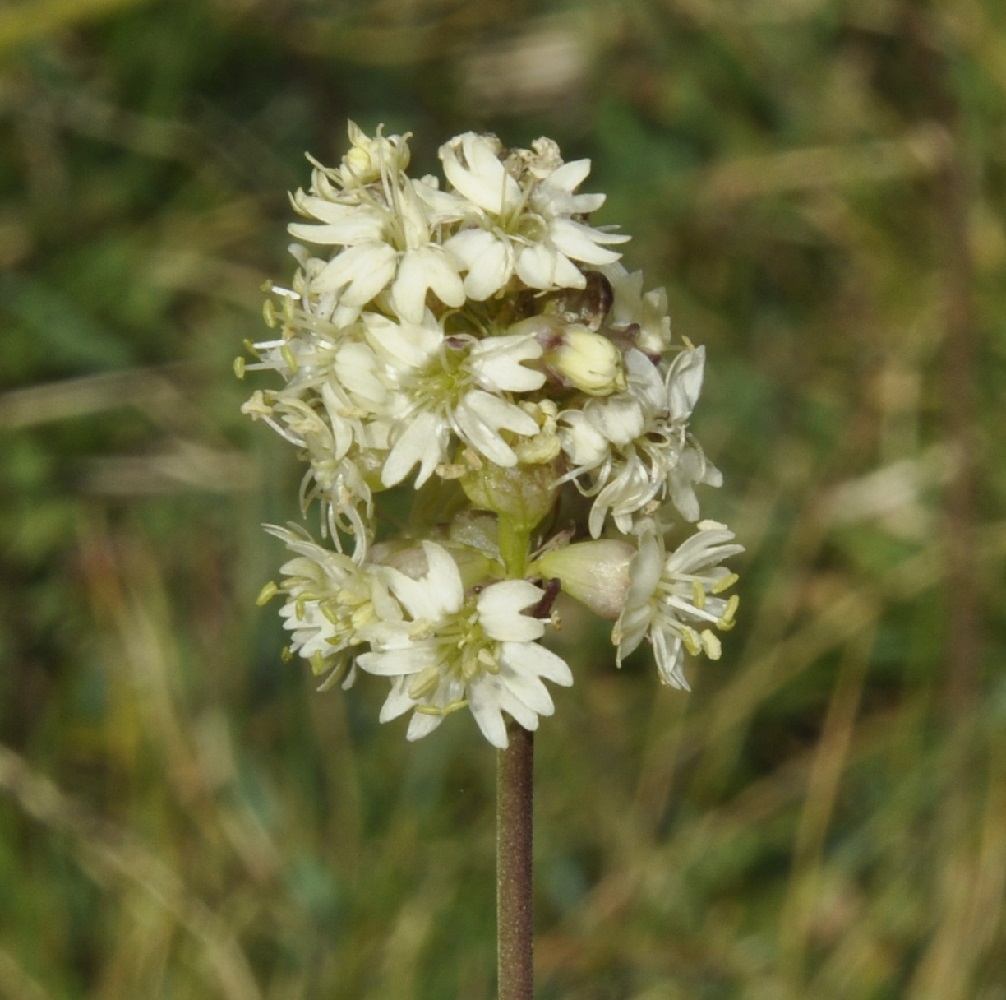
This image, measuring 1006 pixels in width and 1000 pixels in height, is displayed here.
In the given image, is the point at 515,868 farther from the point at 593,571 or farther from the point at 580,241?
the point at 580,241

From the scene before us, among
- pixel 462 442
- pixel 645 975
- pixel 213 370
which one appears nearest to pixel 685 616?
pixel 462 442

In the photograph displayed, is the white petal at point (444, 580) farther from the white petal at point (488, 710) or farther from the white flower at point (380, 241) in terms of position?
the white flower at point (380, 241)

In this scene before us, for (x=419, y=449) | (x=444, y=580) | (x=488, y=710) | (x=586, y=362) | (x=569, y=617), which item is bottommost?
(x=569, y=617)

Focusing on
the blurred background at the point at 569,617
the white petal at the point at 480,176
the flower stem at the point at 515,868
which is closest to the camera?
the flower stem at the point at 515,868

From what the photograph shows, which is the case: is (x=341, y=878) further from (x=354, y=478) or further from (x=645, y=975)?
(x=354, y=478)

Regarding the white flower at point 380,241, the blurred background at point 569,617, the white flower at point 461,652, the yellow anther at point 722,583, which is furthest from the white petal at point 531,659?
the blurred background at point 569,617

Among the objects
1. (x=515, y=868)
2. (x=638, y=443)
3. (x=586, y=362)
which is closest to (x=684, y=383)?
(x=638, y=443)

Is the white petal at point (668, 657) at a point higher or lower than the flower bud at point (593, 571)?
lower
